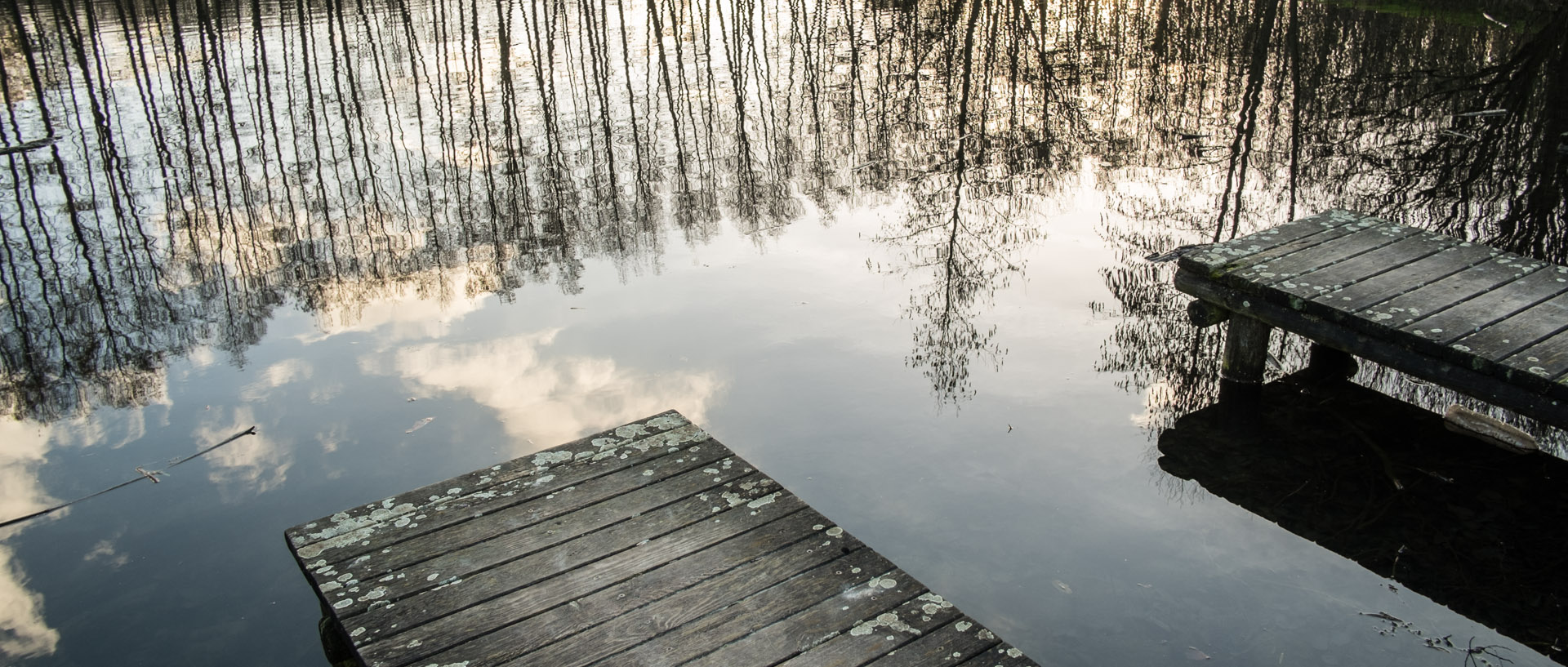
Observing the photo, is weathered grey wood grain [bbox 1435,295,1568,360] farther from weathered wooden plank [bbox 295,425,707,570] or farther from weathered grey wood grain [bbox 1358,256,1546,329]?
weathered wooden plank [bbox 295,425,707,570]

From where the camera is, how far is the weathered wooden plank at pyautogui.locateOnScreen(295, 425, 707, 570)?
4113mm

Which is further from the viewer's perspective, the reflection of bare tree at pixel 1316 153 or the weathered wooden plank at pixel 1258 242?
the reflection of bare tree at pixel 1316 153

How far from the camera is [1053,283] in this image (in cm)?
788

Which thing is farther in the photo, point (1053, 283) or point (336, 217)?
point (336, 217)

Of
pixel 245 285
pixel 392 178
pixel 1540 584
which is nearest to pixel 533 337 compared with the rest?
pixel 245 285

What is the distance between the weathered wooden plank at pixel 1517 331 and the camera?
16.5ft

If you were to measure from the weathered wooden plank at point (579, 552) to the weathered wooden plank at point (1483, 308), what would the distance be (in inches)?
129

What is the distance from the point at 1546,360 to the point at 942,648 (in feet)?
11.1

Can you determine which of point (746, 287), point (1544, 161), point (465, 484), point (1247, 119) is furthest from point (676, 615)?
point (1247, 119)

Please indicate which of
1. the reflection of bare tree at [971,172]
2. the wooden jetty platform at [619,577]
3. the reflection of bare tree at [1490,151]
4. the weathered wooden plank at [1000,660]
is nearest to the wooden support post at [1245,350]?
the reflection of bare tree at [971,172]

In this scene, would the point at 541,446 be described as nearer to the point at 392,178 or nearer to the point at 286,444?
the point at 286,444

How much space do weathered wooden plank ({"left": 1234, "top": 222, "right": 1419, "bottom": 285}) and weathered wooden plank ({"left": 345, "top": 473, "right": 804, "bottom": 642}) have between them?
322 cm

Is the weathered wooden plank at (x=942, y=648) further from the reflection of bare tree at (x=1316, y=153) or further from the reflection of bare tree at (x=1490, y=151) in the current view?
the reflection of bare tree at (x=1490, y=151)

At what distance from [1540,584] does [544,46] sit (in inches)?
606
